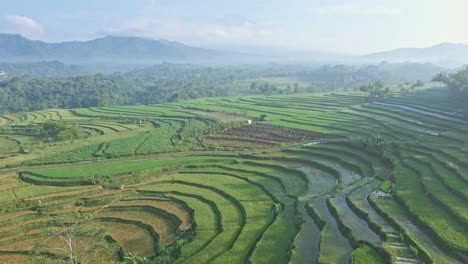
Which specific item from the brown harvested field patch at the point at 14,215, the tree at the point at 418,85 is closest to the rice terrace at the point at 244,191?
the brown harvested field patch at the point at 14,215

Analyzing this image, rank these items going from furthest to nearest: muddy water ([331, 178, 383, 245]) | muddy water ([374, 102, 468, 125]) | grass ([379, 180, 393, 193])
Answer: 1. muddy water ([374, 102, 468, 125])
2. grass ([379, 180, 393, 193])
3. muddy water ([331, 178, 383, 245])

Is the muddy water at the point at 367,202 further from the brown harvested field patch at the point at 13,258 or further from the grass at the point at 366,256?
the brown harvested field patch at the point at 13,258

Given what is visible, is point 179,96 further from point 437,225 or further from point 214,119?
point 437,225

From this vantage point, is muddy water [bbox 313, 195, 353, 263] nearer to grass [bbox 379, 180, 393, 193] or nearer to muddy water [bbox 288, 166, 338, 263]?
muddy water [bbox 288, 166, 338, 263]

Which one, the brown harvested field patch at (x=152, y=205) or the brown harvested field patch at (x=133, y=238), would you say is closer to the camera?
the brown harvested field patch at (x=133, y=238)

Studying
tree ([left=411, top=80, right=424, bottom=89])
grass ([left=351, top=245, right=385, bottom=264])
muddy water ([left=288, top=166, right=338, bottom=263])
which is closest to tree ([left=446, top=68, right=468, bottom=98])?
tree ([left=411, top=80, right=424, bottom=89])

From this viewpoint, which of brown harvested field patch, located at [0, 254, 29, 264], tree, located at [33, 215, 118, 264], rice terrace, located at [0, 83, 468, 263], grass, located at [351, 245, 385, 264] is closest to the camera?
grass, located at [351, 245, 385, 264]

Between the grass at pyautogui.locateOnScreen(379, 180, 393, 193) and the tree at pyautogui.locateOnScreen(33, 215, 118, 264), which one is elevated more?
the grass at pyautogui.locateOnScreen(379, 180, 393, 193)

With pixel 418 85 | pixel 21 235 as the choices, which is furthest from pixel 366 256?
pixel 418 85
